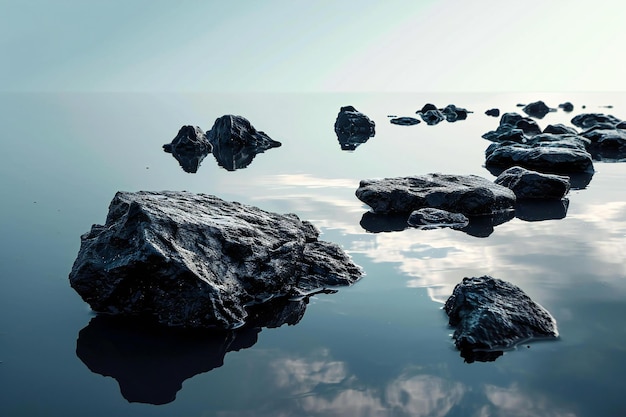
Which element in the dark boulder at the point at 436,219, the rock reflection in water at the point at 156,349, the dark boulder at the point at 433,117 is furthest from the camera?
the dark boulder at the point at 433,117

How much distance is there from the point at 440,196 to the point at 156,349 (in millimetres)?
9368

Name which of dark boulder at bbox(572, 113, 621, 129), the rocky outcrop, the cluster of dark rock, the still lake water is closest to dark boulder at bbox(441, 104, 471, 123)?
dark boulder at bbox(572, 113, 621, 129)

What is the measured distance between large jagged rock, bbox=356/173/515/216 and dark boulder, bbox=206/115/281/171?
1476 centimetres

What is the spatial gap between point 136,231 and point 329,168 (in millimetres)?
15856

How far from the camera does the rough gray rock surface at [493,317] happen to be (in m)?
7.58

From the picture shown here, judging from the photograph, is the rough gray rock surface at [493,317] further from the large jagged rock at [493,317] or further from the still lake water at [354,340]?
the still lake water at [354,340]

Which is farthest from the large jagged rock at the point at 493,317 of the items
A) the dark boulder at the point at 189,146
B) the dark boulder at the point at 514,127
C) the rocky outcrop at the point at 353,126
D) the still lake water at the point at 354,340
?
the rocky outcrop at the point at 353,126

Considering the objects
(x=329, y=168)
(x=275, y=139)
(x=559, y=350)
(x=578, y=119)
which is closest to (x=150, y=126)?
(x=275, y=139)

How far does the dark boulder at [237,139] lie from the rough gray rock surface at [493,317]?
→ 22181 mm

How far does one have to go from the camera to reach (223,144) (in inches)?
1337

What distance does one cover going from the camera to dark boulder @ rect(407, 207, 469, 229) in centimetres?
1396

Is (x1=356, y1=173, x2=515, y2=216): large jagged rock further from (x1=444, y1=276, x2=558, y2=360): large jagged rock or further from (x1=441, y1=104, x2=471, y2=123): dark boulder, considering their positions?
(x1=441, y1=104, x2=471, y2=123): dark boulder

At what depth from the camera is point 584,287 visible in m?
9.80

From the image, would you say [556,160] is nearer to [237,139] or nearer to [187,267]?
[237,139]
